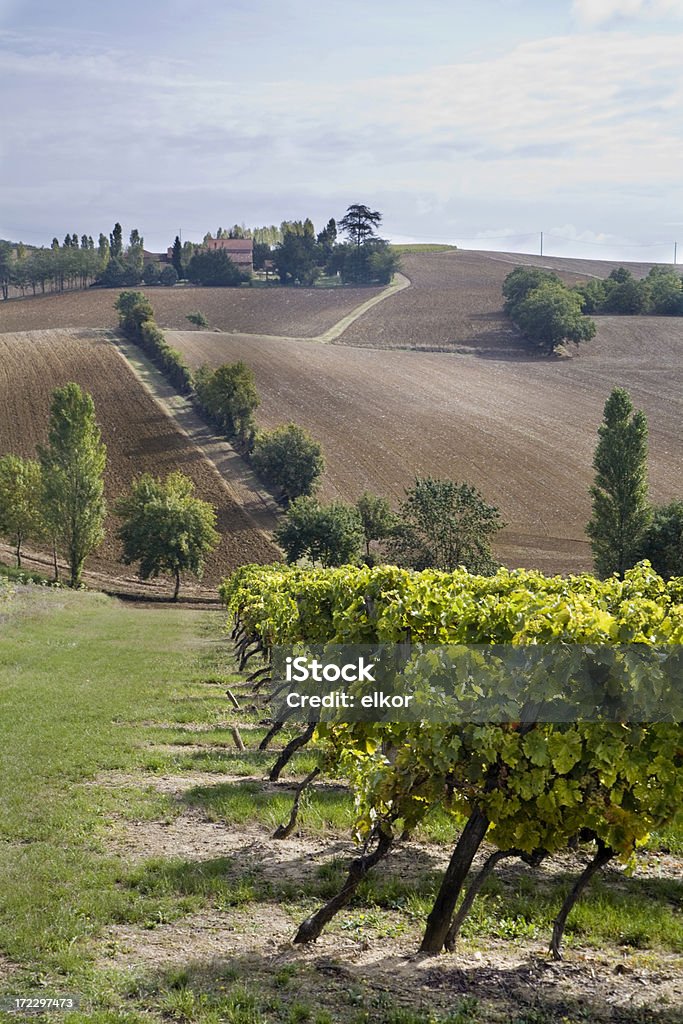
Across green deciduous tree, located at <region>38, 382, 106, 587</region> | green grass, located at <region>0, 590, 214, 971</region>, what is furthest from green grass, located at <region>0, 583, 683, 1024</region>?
green deciduous tree, located at <region>38, 382, 106, 587</region>

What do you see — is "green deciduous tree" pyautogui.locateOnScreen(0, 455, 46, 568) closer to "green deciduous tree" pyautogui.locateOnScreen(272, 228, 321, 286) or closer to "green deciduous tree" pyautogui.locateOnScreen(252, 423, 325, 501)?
"green deciduous tree" pyautogui.locateOnScreen(252, 423, 325, 501)

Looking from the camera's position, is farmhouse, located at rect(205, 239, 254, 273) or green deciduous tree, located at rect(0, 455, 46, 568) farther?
farmhouse, located at rect(205, 239, 254, 273)

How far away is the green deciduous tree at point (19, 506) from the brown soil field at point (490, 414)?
21.3 m

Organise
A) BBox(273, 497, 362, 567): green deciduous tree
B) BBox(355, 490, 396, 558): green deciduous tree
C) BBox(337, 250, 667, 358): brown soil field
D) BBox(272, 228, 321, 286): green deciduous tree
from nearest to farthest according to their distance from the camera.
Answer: BBox(273, 497, 362, 567): green deciduous tree < BBox(355, 490, 396, 558): green deciduous tree < BBox(337, 250, 667, 358): brown soil field < BBox(272, 228, 321, 286): green deciduous tree

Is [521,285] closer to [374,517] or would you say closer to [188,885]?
[374,517]

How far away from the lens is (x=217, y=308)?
460 feet

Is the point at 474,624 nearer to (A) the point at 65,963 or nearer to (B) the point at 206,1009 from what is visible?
(B) the point at 206,1009

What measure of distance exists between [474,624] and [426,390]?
8756 cm

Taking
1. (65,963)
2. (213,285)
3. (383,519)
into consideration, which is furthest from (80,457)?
(213,285)

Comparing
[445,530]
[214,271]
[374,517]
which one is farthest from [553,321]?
[214,271]

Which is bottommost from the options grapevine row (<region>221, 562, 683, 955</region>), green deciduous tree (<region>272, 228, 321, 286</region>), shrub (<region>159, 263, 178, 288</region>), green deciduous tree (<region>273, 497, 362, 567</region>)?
green deciduous tree (<region>273, 497, 362, 567</region>)

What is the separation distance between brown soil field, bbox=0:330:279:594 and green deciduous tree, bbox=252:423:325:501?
13.3 ft

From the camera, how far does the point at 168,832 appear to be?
12.0m

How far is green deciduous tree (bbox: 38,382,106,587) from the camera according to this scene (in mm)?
59594
